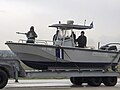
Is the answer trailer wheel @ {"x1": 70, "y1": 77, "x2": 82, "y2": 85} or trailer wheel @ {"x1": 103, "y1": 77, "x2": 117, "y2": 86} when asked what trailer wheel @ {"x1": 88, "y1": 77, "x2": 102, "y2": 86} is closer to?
trailer wheel @ {"x1": 103, "y1": 77, "x2": 117, "y2": 86}

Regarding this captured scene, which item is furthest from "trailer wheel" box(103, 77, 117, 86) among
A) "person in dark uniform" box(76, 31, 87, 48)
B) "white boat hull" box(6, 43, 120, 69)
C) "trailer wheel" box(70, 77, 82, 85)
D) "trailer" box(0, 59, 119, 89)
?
"person in dark uniform" box(76, 31, 87, 48)

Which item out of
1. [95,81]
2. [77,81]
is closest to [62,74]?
[77,81]

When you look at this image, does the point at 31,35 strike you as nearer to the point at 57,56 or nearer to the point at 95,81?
the point at 57,56

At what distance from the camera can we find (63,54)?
20.1m

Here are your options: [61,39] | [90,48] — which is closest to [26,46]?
[61,39]

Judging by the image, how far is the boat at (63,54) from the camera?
19359 mm

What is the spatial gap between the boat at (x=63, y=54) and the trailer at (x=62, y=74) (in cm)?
35

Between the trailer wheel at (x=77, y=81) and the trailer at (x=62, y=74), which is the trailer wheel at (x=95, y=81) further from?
the trailer wheel at (x=77, y=81)

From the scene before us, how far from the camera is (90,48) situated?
21000 mm

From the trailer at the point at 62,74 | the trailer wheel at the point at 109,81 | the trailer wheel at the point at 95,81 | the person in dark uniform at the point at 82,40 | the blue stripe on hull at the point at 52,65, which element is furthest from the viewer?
the trailer wheel at the point at 109,81

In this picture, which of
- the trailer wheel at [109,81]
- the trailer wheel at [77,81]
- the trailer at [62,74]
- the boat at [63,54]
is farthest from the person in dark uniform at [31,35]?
the trailer wheel at [109,81]

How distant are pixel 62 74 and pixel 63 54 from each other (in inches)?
42.4

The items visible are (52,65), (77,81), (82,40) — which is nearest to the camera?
(52,65)

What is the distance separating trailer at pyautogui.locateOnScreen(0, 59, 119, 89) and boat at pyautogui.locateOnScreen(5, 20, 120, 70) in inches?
13.8
